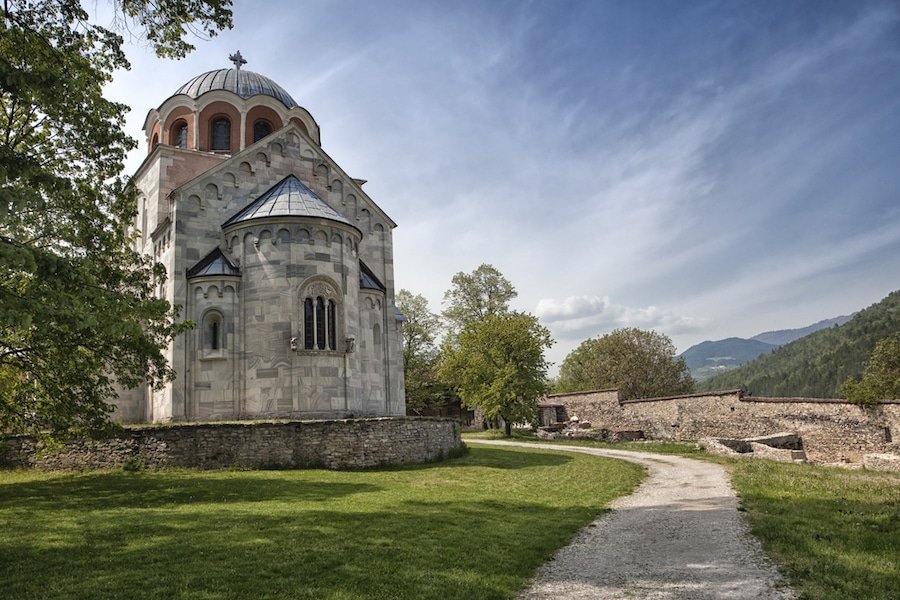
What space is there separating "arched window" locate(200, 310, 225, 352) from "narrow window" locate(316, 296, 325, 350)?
296cm

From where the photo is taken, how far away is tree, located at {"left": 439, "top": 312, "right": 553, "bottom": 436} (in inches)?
1262

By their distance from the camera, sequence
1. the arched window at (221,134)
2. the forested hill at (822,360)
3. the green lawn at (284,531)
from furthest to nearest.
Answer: the forested hill at (822,360) < the arched window at (221,134) < the green lawn at (284,531)

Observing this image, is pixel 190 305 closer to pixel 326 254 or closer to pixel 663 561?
pixel 326 254

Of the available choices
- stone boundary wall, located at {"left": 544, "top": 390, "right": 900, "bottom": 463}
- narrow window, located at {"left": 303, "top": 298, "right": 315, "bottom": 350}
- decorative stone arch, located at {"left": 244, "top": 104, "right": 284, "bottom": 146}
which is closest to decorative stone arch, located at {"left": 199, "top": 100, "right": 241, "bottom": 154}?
decorative stone arch, located at {"left": 244, "top": 104, "right": 284, "bottom": 146}

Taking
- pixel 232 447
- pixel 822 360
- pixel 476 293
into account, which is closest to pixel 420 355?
pixel 476 293

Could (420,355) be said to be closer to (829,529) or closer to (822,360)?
(829,529)

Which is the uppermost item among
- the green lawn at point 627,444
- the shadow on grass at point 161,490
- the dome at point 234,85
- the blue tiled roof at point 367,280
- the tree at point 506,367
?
the dome at point 234,85

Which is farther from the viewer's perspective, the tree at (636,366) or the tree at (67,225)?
the tree at (636,366)

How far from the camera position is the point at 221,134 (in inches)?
1041

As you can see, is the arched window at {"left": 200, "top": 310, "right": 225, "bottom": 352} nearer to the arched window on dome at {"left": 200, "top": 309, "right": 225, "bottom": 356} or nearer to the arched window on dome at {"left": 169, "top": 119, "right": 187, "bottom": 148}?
the arched window on dome at {"left": 200, "top": 309, "right": 225, "bottom": 356}

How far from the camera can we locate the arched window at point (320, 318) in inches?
809

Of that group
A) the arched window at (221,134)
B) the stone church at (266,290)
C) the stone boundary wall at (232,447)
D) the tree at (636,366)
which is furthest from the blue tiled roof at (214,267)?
the tree at (636,366)

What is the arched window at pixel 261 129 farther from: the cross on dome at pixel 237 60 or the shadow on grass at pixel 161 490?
the shadow on grass at pixel 161 490

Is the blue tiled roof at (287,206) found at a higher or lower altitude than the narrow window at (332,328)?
higher
